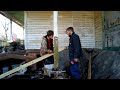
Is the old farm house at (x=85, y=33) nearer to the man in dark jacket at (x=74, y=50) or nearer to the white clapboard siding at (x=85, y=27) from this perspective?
the white clapboard siding at (x=85, y=27)

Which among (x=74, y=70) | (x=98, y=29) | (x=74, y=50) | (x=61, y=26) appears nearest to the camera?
(x=74, y=50)

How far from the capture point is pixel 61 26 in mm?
11891

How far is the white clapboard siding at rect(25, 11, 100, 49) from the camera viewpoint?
11852mm

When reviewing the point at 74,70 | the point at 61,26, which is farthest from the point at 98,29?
the point at 74,70

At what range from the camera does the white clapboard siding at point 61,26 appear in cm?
1185

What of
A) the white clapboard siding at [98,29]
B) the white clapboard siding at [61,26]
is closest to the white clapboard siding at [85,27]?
the white clapboard siding at [61,26]

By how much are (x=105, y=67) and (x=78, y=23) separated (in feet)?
14.5

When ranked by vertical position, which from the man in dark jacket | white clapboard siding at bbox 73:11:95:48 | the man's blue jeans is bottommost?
the man's blue jeans

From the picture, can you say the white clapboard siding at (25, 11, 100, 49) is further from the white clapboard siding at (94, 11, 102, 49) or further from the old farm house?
the white clapboard siding at (94, 11, 102, 49)

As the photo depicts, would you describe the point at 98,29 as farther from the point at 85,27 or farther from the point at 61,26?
the point at 61,26

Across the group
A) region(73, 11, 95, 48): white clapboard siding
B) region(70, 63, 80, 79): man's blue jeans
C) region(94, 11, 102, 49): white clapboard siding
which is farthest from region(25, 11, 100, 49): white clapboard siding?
region(70, 63, 80, 79): man's blue jeans

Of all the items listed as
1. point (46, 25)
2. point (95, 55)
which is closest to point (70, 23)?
point (46, 25)

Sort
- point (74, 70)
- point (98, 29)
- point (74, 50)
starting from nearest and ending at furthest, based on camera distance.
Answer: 1. point (74, 50)
2. point (74, 70)
3. point (98, 29)
